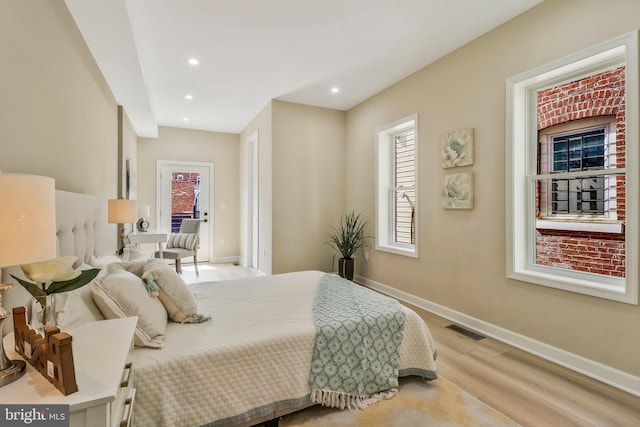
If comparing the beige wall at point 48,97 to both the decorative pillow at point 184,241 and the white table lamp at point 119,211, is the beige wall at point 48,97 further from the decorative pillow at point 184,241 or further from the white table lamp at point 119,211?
the decorative pillow at point 184,241

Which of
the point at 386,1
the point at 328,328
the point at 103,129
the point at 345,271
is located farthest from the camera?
the point at 345,271

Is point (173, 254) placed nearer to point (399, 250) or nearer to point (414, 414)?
point (399, 250)

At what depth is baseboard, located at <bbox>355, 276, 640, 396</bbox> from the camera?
1.88m

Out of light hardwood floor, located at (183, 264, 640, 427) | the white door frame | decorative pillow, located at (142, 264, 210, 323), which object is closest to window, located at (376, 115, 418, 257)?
light hardwood floor, located at (183, 264, 640, 427)

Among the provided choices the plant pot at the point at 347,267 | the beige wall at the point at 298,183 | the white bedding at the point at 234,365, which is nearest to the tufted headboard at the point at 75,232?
the white bedding at the point at 234,365

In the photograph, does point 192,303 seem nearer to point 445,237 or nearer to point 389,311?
point 389,311

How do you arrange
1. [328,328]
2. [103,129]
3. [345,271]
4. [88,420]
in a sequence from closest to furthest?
[88,420] → [328,328] → [103,129] → [345,271]

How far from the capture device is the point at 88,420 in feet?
2.48

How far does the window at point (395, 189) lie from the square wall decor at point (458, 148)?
0.68 m

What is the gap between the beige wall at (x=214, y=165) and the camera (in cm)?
552

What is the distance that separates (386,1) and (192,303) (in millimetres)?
2500

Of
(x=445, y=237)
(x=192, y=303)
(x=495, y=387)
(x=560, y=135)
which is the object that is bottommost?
(x=495, y=387)

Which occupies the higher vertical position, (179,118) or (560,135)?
(179,118)

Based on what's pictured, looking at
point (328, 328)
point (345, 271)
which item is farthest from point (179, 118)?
point (328, 328)
